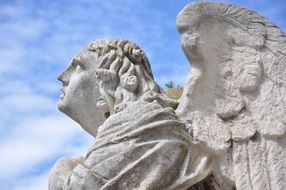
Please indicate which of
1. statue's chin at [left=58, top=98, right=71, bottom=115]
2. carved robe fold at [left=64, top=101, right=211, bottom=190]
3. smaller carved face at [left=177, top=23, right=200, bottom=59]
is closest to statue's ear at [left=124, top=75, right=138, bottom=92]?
carved robe fold at [left=64, top=101, right=211, bottom=190]

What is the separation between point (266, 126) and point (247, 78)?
0.38 m

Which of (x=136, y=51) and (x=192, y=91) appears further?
(x=136, y=51)

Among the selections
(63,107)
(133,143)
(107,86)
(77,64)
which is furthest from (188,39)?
(63,107)

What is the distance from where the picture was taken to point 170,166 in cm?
469

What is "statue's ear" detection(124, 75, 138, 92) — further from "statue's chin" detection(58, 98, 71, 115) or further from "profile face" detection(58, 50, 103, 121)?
"statue's chin" detection(58, 98, 71, 115)

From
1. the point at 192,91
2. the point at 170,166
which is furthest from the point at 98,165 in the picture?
the point at 192,91

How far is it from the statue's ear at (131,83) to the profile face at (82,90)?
360 millimetres

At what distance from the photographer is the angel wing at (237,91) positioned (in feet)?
15.6

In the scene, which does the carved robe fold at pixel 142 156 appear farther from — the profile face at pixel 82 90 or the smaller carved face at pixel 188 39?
the profile face at pixel 82 90

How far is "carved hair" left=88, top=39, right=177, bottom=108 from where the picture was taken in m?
5.14

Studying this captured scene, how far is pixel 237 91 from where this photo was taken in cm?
498

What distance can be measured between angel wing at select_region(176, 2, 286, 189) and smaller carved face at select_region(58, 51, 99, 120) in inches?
30.9

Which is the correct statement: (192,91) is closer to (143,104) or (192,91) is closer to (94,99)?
(143,104)

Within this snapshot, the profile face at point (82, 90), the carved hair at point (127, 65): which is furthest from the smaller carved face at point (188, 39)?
the profile face at point (82, 90)
